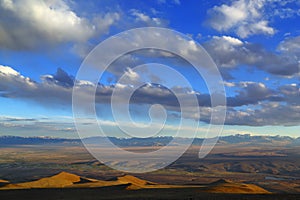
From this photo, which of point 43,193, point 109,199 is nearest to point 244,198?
point 109,199

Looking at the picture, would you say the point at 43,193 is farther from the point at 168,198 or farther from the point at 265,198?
the point at 265,198

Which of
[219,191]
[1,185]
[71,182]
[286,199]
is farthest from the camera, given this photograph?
[71,182]

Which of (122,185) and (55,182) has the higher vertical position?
(55,182)

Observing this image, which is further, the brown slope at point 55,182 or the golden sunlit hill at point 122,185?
the brown slope at point 55,182

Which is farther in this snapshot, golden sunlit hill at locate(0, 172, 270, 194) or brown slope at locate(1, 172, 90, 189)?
brown slope at locate(1, 172, 90, 189)

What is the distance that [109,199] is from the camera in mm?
58969

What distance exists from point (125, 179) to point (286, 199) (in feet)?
197

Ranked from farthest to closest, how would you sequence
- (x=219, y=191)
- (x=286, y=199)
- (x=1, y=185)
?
(x=1, y=185)
(x=219, y=191)
(x=286, y=199)

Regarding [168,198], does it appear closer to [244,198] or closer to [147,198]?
[147,198]

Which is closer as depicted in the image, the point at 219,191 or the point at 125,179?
the point at 219,191

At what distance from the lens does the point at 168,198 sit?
57500 millimetres

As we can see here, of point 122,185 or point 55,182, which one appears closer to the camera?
point 122,185

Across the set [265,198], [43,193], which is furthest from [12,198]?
[265,198]

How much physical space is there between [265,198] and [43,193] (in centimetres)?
4211
